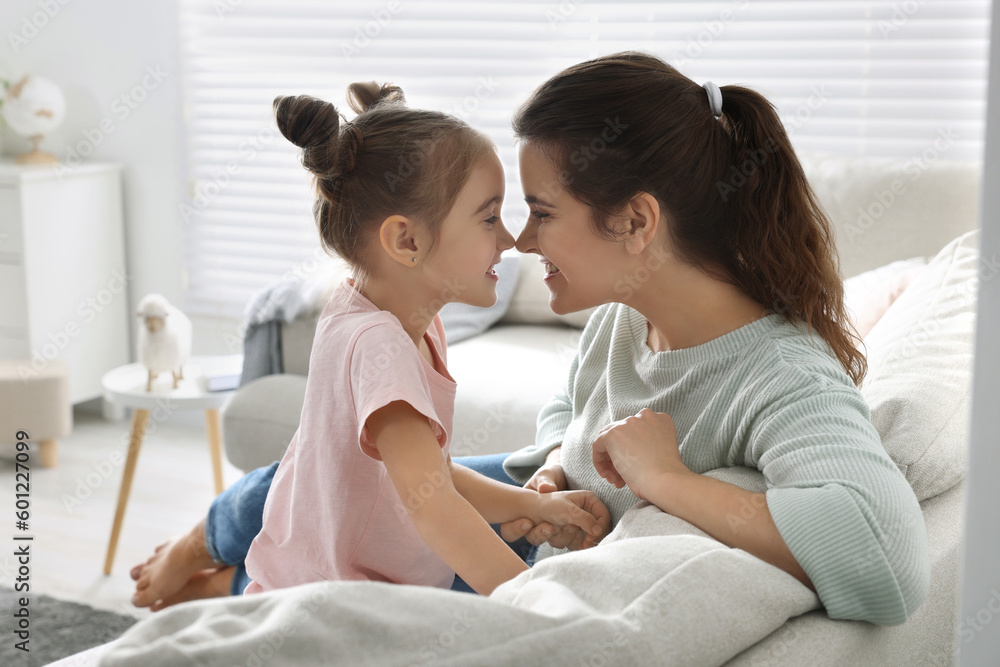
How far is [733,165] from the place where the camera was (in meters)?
1.06

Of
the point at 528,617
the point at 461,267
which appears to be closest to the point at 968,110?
the point at 461,267

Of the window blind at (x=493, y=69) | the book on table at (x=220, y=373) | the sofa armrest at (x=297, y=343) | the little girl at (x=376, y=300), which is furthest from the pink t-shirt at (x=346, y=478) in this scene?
the window blind at (x=493, y=69)

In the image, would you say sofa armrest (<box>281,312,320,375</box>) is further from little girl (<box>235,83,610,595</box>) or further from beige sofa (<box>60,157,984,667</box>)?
beige sofa (<box>60,157,984,667</box>)

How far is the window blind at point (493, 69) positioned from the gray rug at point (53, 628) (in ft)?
4.99

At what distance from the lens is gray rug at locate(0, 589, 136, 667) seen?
1917mm

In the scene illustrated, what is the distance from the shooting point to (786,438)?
33.1 inches

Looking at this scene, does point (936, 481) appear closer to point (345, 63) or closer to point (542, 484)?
point (542, 484)

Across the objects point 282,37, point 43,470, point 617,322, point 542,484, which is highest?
point 282,37

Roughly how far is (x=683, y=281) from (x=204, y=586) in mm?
1077

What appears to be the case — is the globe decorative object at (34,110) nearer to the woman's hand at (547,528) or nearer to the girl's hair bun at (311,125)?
the girl's hair bun at (311,125)

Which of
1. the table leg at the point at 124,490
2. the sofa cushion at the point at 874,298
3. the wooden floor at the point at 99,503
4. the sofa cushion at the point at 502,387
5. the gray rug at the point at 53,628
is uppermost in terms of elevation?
the sofa cushion at the point at 874,298

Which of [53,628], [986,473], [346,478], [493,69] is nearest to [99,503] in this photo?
[53,628]

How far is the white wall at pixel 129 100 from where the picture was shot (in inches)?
135

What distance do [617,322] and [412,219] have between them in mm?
311
